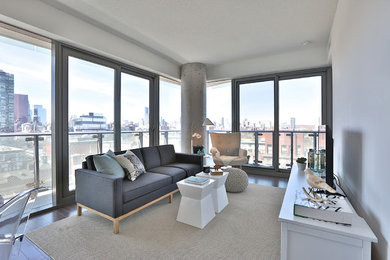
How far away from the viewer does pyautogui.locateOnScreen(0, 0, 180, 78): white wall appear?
2.19 meters

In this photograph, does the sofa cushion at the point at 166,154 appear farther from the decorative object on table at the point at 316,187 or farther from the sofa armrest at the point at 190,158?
the decorative object on table at the point at 316,187

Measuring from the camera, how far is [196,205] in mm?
2127

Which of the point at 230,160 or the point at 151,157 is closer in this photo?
the point at 151,157

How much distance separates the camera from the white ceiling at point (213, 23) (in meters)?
2.50

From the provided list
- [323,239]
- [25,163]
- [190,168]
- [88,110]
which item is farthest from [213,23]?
[25,163]

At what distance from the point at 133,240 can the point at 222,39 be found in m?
3.50

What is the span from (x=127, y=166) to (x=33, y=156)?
1398 millimetres

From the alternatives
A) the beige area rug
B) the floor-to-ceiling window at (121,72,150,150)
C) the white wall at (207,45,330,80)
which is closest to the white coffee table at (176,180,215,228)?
the beige area rug

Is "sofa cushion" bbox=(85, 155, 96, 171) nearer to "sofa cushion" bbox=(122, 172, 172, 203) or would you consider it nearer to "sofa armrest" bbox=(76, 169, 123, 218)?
"sofa armrest" bbox=(76, 169, 123, 218)

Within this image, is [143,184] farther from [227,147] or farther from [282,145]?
[282,145]

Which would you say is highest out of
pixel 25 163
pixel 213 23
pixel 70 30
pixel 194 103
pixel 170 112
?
pixel 213 23

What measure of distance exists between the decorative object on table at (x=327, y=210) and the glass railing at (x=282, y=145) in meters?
3.30

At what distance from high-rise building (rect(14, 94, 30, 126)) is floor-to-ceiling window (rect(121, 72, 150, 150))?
149cm

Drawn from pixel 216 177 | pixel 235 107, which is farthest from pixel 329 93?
pixel 216 177
